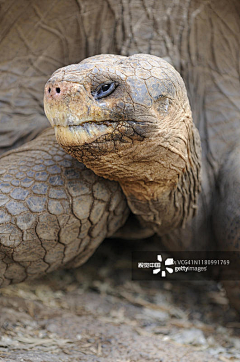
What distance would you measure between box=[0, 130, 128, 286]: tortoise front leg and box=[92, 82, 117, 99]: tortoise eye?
1.48 ft

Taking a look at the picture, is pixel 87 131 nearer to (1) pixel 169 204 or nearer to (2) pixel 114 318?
(1) pixel 169 204

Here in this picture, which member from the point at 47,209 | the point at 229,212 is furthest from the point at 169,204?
the point at 47,209

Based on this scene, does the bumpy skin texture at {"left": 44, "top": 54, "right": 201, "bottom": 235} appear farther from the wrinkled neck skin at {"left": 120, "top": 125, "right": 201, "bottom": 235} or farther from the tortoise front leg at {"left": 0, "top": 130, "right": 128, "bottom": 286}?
the tortoise front leg at {"left": 0, "top": 130, "right": 128, "bottom": 286}

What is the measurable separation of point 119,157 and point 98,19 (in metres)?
1.07

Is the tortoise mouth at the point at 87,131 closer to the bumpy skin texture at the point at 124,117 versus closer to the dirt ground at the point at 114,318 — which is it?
the bumpy skin texture at the point at 124,117

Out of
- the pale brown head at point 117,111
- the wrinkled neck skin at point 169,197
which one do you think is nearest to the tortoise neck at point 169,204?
the wrinkled neck skin at point 169,197

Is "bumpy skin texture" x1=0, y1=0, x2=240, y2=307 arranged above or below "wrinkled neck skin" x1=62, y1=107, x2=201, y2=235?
above

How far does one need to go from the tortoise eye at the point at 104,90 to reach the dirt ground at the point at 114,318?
899 mm

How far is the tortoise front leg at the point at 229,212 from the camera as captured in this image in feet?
5.56

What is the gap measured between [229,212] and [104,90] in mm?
873

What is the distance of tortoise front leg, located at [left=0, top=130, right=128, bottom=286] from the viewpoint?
4.74ft

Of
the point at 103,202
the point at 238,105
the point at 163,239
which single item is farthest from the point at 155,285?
the point at 238,105

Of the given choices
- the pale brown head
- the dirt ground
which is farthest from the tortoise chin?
the dirt ground

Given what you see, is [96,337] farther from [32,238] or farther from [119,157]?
[119,157]
